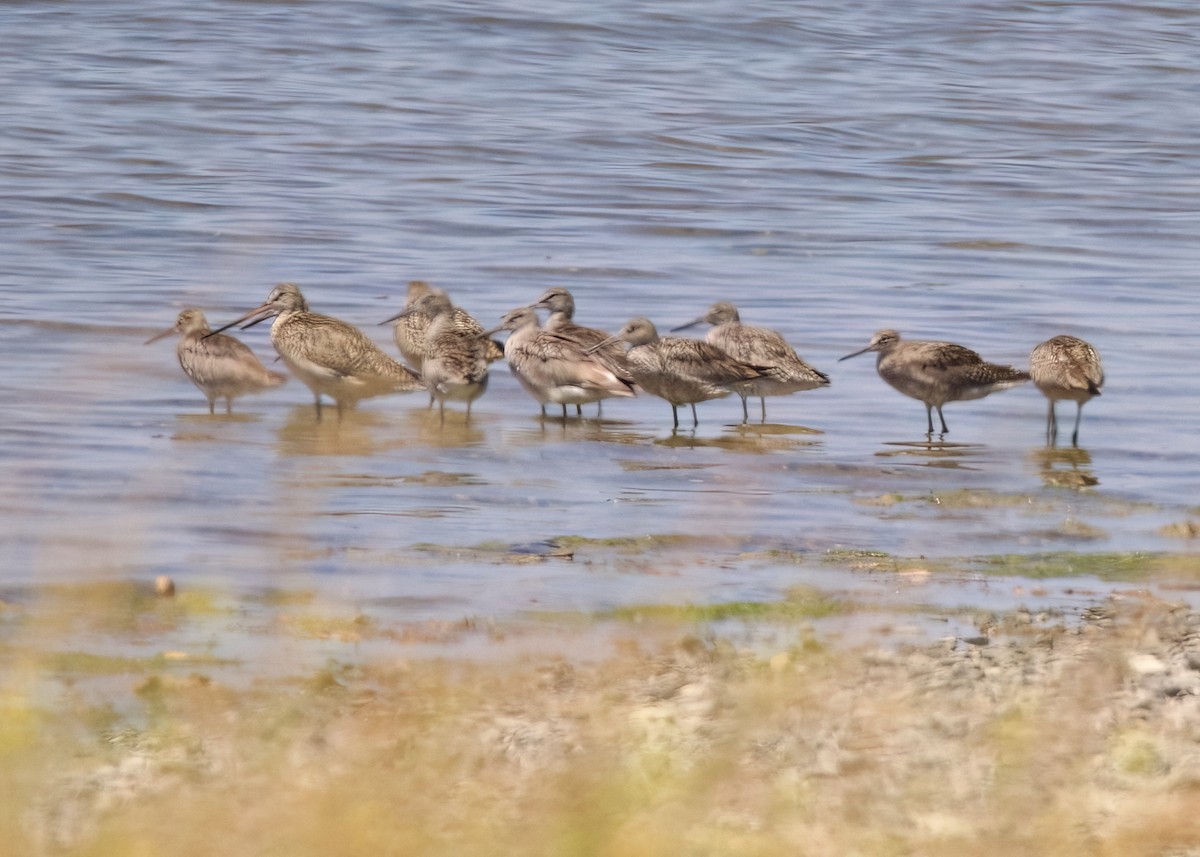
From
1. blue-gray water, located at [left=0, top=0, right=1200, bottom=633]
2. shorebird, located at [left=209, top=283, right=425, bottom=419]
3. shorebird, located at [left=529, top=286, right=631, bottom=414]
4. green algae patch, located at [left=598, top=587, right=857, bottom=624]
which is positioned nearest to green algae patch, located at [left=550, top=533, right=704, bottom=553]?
blue-gray water, located at [left=0, top=0, right=1200, bottom=633]

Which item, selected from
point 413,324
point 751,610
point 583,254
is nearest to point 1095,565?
point 751,610

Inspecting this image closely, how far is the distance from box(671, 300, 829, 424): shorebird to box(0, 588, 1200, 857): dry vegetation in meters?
5.04

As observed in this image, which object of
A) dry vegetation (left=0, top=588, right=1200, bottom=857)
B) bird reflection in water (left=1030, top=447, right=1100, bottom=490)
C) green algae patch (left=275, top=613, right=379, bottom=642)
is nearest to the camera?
dry vegetation (left=0, top=588, right=1200, bottom=857)

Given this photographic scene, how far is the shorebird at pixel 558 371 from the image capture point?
12.1 m

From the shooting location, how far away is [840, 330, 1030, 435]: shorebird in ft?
39.9

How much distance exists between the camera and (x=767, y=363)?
12.5 m

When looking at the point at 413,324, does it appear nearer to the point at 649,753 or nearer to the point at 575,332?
the point at 575,332

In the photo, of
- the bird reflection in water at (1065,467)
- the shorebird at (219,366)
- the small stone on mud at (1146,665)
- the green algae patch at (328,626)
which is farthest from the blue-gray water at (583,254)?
the small stone on mud at (1146,665)

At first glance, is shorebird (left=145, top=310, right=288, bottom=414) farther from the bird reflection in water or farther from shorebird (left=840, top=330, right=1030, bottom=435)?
the bird reflection in water

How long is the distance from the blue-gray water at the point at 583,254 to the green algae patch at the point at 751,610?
14 centimetres

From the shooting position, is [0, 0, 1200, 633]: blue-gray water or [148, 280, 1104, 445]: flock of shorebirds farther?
[148, 280, 1104, 445]: flock of shorebirds

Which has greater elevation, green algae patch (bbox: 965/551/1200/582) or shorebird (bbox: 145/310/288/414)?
shorebird (bbox: 145/310/288/414)

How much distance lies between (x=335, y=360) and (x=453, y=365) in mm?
692

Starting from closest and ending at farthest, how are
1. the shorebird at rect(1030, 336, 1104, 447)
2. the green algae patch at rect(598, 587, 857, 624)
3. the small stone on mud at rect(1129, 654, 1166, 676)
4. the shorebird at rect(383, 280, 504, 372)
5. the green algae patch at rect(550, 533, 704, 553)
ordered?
the small stone on mud at rect(1129, 654, 1166, 676) → the green algae patch at rect(598, 587, 857, 624) → the green algae patch at rect(550, 533, 704, 553) → the shorebird at rect(1030, 336, 1104, 447) → the shorebird at rect(383, 280, 504, 372)
